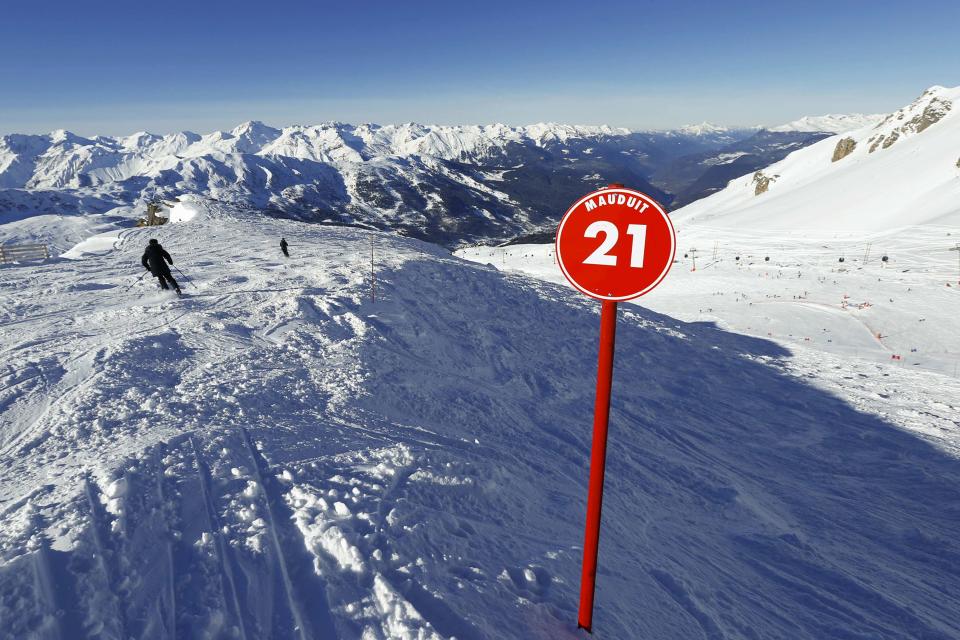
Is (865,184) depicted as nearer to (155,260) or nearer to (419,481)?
(419,481)

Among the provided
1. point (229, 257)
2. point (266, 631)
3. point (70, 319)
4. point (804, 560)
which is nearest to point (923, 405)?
point (804, 560)

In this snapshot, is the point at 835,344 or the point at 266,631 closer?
the point at 266,631

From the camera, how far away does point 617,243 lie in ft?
11.2

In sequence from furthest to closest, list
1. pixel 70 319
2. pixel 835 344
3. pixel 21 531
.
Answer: pixel 835 344, pixel 70 319, pixel 21 531

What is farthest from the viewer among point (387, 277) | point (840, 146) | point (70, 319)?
point (840, 146)

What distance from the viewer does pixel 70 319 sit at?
1237cm

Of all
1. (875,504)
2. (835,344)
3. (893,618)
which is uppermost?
(893,618)

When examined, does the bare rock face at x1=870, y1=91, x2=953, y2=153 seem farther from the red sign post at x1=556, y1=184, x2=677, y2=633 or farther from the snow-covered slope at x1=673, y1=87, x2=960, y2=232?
the red sign post at x1=556, y1=184, x2=677, y2=633

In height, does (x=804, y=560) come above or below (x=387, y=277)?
below

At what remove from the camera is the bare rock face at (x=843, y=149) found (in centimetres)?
11050

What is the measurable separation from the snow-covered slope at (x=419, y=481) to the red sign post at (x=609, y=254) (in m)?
2.38

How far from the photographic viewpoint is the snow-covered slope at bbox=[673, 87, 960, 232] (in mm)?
65438

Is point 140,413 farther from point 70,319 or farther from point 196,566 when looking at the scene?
point 70,319

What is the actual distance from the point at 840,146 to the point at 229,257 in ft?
459
